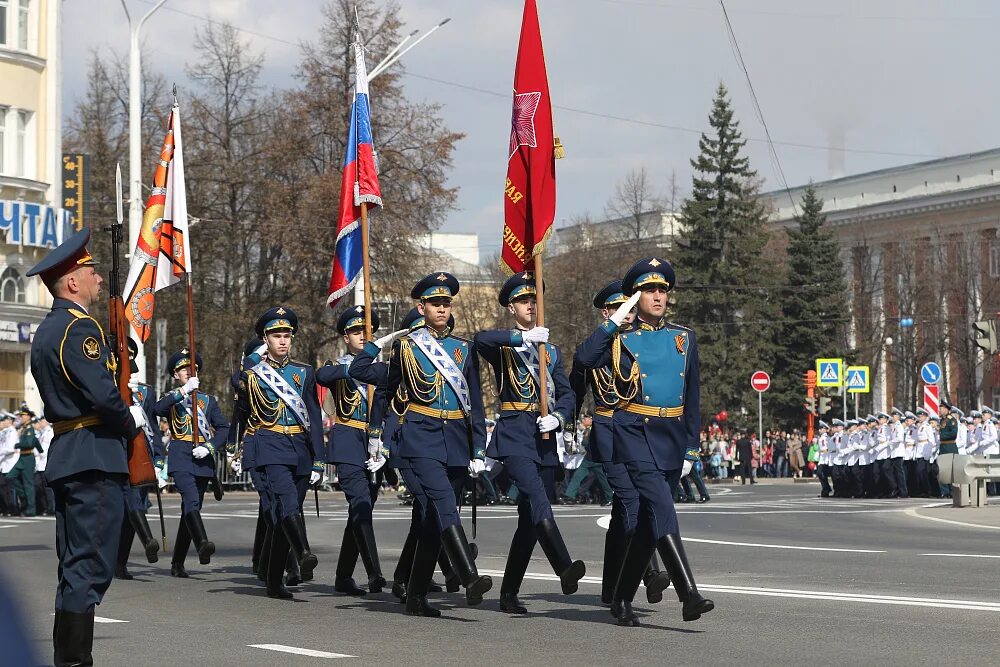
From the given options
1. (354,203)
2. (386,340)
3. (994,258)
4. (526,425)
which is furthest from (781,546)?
(994,258)

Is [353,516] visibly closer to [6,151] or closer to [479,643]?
[479,643]

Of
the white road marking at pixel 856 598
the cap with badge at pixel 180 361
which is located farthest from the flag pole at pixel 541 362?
the cap with badge at pixel 180 361

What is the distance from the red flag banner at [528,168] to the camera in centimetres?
1220

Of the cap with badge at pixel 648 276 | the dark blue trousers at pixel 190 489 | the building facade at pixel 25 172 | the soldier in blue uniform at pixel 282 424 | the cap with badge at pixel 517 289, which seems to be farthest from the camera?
the building facade at pixel 25 172

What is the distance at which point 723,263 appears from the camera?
69688 millimetres

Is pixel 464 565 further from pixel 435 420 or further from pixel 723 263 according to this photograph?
pixel 723 263

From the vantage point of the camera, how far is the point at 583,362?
31.7 ft

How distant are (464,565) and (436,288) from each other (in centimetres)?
174

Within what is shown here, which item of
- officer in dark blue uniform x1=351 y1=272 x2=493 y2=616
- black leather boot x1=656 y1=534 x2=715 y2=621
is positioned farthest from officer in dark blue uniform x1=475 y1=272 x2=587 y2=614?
black leather boot x1=656 y1=534 x2=715 y2=621

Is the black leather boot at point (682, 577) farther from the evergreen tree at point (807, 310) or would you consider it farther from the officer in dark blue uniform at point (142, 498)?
the evergreen tree at point (807, 310)

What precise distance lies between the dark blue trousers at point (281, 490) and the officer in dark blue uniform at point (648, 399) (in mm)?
3261

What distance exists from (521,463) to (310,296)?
3521cm

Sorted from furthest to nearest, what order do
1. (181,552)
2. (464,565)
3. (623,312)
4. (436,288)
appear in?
(181,552) → (436,288) → (464,565) → (623,312)

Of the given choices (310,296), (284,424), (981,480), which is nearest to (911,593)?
(284,424)
